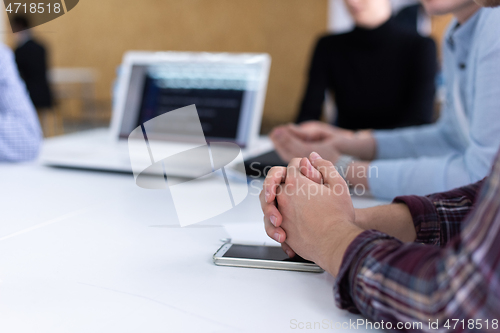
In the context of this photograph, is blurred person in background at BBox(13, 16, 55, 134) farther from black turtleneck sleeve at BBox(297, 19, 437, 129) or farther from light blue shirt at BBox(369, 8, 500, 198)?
light blue shirt at BBox(369, 8, 500, 198)

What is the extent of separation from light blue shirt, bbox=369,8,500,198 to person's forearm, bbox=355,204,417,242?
0.67 feet

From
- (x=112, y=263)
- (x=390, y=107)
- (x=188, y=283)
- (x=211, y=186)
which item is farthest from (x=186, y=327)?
(x=390, y=107)

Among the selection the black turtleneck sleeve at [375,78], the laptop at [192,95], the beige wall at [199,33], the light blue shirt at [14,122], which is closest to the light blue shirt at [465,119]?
the laptop at [192,95]

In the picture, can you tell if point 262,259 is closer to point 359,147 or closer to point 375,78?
point 359,147

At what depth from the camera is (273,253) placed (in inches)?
25.0

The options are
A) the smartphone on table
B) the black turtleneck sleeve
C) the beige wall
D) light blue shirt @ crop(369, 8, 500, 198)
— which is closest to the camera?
the smartphone on table

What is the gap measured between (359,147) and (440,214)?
0.67 meters

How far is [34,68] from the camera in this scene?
14.5ft

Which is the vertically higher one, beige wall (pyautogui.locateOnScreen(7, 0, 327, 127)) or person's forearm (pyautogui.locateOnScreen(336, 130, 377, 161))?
beige wall (pyautogui.locateOnScreen(7, 0, 327, 127))

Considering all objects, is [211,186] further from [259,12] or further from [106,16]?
[106,16]

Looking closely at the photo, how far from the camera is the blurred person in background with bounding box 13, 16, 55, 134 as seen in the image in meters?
4.34

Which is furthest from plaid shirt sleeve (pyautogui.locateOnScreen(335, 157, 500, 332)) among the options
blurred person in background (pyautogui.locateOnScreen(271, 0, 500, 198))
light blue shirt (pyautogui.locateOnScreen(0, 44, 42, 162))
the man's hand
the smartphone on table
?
light blue shirt (pyautogui.locateOnScreen(0, 44, 42, 162))

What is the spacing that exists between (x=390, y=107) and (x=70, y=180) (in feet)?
4.56

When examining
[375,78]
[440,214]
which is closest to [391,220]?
[440,214]
